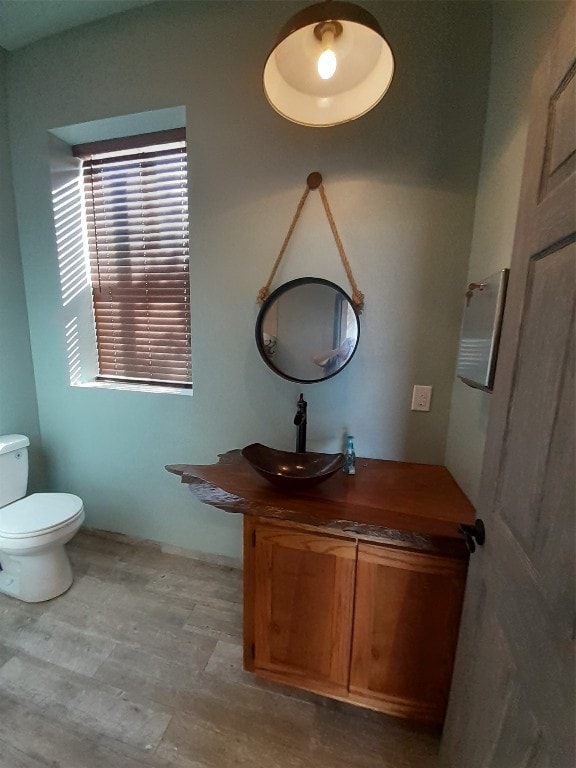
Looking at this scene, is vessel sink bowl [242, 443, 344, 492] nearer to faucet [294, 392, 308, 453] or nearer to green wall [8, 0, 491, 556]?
faucet [294, 392, 308, 453]

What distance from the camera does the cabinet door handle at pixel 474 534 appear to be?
2.61 feet

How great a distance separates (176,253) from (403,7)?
147 centimetres

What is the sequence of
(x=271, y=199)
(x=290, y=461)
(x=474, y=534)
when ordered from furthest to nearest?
(x=271, y=199), (x=290, y=461), (x=474, y=534)

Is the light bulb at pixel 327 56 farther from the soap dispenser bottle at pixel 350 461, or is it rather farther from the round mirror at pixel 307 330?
the soap dispenser bottle at pixel 350 461

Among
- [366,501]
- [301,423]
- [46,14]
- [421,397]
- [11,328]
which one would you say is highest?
[46,14]

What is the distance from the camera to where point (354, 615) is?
107 cm

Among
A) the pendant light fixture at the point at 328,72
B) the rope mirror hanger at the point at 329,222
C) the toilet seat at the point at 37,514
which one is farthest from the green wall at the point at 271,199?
the toilet seat at the point at 37,514

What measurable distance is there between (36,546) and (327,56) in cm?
226

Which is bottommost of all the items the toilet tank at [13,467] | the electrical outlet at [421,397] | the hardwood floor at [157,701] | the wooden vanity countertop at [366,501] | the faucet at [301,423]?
the hardwood floor at [157,701]

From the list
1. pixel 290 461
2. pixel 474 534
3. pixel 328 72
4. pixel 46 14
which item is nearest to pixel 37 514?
pixel 290 461

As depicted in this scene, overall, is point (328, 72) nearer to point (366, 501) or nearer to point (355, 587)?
point (366, 501)

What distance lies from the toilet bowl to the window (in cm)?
85

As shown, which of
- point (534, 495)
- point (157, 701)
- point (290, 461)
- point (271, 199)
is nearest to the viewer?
point (534, 495)

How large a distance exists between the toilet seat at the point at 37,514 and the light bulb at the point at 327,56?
2130mm
